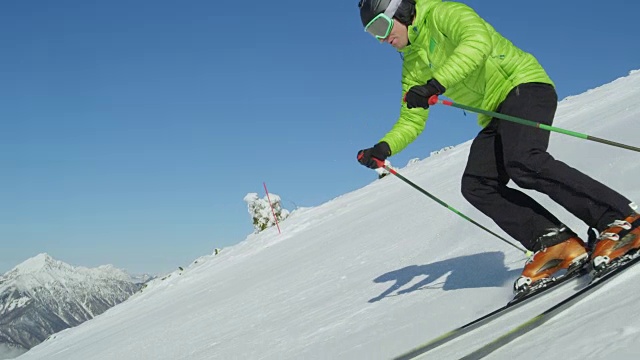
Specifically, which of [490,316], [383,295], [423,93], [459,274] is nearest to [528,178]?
[423,93]

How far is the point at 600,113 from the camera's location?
11422 millimetres

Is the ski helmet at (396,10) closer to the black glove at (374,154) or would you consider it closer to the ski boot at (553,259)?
the black glove at (374,154)

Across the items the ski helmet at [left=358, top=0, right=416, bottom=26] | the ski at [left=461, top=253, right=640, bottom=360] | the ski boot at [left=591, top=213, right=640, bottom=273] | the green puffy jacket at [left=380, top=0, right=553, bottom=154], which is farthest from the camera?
the ski helmet at [left=358, top=0, right=416, bottom=26]

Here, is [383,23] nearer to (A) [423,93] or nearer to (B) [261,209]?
(A) [423,93]

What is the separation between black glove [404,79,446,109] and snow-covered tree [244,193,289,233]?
3629 cm

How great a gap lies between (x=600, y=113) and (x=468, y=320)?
954cm

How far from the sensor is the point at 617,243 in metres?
3.12

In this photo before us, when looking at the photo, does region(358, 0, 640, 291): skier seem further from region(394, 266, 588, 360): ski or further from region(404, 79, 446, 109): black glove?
region(394, 266, 588, 360): ski

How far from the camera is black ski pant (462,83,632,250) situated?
3375mm

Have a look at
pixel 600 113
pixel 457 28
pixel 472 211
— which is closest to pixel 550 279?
pixel 457 28

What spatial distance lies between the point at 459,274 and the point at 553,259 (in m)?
1.15

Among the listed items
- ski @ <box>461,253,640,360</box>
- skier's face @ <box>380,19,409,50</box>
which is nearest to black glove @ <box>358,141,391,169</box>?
skier's face @ <box>380,19,409,50</box>

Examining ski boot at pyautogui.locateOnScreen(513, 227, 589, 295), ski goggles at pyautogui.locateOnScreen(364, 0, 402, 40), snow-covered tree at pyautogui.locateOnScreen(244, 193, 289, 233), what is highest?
snow-covered tree at pyautogui.locateOnScreen(244, 193, 289, 233)

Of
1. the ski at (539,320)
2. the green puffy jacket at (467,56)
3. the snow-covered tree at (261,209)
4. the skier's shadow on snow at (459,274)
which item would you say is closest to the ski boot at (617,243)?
the ski at (539,320)
